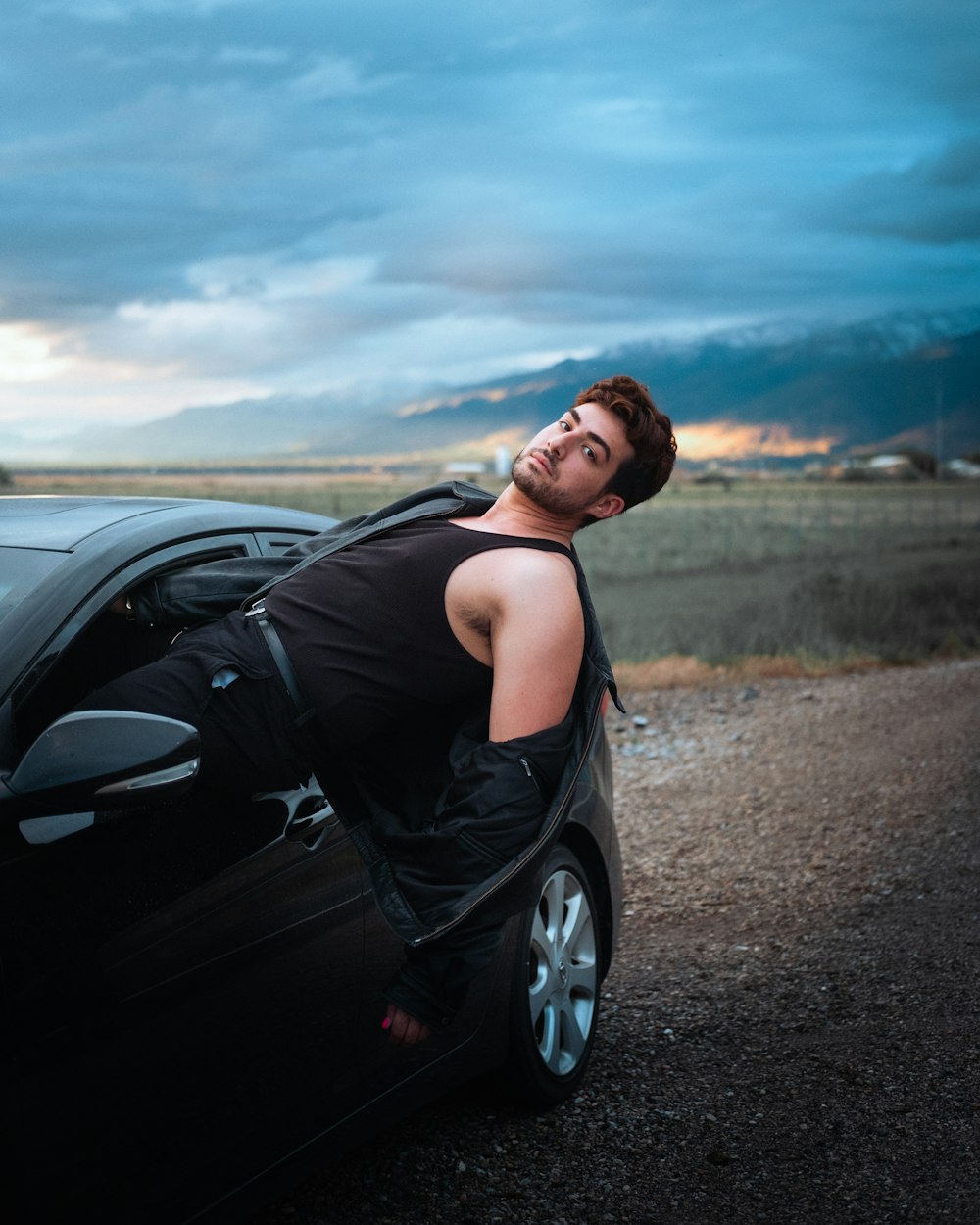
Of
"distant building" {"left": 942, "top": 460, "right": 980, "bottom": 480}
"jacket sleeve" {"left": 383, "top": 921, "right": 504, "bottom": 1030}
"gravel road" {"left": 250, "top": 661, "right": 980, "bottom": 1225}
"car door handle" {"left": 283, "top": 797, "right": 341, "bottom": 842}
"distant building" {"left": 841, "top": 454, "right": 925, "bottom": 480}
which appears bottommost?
"distant building" {"left": 942, "top": 460, "right": 980, "bottom": 480}

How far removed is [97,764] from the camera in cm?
206

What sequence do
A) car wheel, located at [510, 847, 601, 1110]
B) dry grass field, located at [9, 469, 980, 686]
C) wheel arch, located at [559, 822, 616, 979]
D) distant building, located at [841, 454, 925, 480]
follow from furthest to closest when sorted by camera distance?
distant building, located at [841, 454, 925, 480], dry grass field, located at [9, 469, 980, 686], wheel arch, located at [559, 822, 616, 979], car wheel, located at [510, 847, 601, 1110]

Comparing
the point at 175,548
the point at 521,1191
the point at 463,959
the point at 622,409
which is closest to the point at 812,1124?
the point at 521,1191

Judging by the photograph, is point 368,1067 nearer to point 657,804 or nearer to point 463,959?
point 463,959

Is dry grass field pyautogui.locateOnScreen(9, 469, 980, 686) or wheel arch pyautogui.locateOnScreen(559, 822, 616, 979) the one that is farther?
dry grass field pyautogui.locateOnScreen(9, 469, 980, 686)

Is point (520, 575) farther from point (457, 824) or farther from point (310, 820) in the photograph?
point (310, 820)

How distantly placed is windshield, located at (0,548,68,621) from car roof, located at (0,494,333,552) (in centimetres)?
3

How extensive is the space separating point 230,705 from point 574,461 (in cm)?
97

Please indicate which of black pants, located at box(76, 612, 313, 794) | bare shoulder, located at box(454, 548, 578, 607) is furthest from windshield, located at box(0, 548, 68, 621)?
bare shoulder, located at box(454, 548, 578, 607)

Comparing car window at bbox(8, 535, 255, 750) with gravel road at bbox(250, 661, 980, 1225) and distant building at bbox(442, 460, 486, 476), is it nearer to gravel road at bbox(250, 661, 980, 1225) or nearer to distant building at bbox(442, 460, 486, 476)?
gravel road at bbox(250, 661, 980, 1225)

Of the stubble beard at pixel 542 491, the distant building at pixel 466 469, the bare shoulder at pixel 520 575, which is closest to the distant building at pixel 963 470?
the distant building at pixel 466 469

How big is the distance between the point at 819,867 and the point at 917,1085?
92.9 inches

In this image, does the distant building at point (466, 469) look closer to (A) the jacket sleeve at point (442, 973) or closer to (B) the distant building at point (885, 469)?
(B) the distant building at point (885, 469)

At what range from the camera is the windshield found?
8.08 ft
